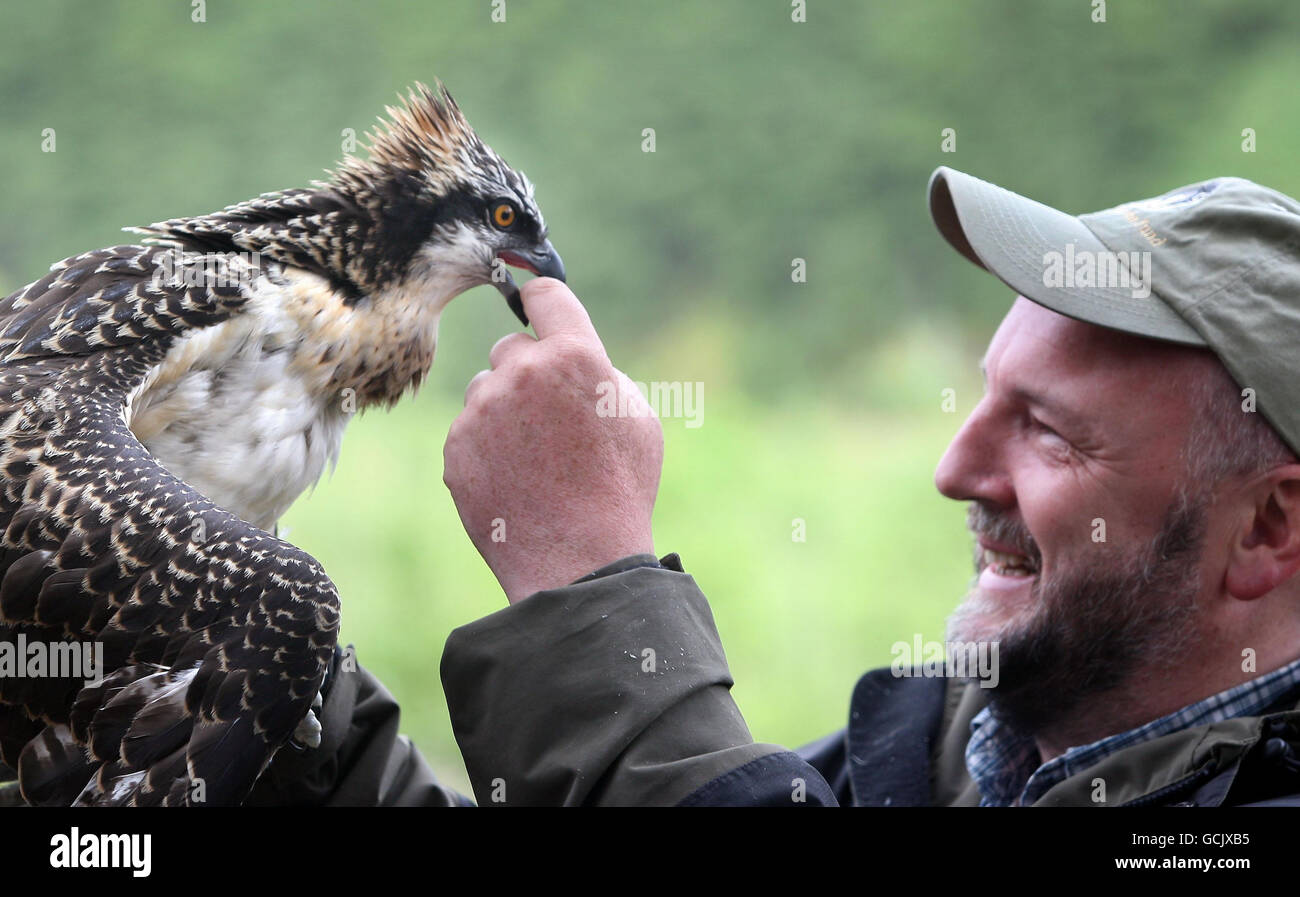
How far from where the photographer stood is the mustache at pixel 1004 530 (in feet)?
8.63

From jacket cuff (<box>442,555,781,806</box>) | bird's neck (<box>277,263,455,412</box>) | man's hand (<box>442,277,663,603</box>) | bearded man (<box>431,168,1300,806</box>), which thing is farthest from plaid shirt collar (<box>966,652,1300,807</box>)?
bird's neck (<box>277,263,455,412</box>)

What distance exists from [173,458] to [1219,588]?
2.12m

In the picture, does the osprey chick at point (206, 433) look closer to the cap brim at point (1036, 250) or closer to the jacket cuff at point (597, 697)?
the jacket cuff at point (597, 697)

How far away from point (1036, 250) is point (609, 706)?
1.33 meters

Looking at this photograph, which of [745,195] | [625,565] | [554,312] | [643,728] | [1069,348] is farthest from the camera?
[745,195]

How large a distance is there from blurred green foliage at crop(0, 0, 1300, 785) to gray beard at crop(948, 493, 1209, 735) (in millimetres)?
4149

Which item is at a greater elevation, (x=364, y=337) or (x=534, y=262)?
(x=534, y=262)

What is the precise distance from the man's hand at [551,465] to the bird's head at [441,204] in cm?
57

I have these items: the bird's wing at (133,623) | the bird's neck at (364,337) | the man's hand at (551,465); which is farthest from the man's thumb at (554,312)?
the bird's wing at (133,623)

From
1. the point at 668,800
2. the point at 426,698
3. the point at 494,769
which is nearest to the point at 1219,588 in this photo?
the point at 668,800

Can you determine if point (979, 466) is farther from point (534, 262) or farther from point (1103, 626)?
point (534, 262)

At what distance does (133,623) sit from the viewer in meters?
2.16

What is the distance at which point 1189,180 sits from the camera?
9430 mm

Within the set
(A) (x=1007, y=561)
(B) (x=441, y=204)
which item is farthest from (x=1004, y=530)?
(B) (x=441, y=204)
